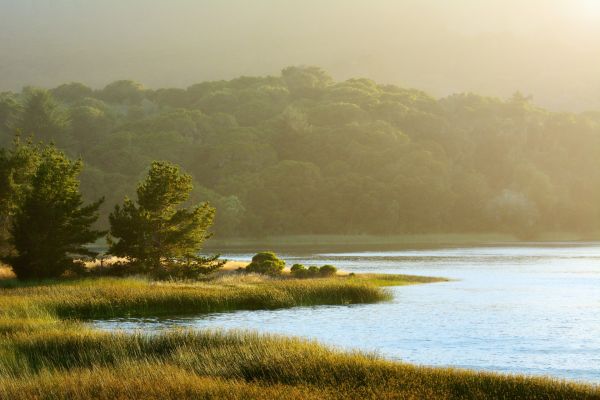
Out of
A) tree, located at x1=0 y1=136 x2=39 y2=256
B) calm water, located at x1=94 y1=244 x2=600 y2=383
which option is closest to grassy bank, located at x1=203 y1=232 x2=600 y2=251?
tree, located at x1=0 y1=136 x2=39 y2=256

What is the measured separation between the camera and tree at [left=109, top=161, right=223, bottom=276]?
53844mm

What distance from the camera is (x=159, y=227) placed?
54375mm

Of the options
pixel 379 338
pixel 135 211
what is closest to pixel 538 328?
pixel 379 338

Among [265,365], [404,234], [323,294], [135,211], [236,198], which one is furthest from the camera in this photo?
[404,234]

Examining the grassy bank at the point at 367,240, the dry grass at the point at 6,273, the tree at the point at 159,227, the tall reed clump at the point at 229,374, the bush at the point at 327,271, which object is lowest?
the grassy bank at the point at 367,240

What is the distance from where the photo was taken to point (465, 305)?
172ft

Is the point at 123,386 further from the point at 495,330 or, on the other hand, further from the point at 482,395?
the point at 495,330

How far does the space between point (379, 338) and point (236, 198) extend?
14550 centimetres

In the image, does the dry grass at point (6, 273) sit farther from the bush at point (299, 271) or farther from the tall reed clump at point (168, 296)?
the bush at point (299, 271)

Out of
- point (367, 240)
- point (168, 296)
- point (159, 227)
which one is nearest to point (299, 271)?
point (159, 227)

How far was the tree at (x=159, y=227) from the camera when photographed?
177ft

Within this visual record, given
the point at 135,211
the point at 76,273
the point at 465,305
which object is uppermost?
the point at 135,211

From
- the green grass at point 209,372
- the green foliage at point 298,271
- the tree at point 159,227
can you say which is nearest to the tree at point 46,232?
the tree at point 159,227

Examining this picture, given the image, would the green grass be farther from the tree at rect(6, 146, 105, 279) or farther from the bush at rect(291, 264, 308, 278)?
the bush at rect(291, 264, 308, 278)
